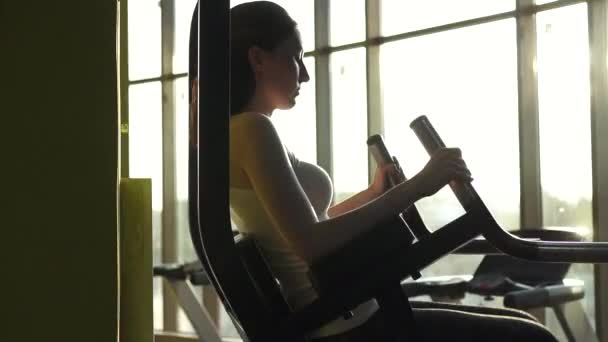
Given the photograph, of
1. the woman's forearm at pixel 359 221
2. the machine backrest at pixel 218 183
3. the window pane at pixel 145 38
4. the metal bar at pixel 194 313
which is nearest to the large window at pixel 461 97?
the metal bar at pixel 194 313

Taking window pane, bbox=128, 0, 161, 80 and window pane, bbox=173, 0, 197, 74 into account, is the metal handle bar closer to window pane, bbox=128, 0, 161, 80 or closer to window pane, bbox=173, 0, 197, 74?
window pane, bbox=173, 0, 197, 74

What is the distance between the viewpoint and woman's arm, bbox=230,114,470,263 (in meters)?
1.01

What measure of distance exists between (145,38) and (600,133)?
13.1ft

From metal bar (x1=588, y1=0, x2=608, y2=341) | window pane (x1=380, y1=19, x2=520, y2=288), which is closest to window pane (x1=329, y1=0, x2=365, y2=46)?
window pane (x1=380, y1=19, x2=520, y2=288)

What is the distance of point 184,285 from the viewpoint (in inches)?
181

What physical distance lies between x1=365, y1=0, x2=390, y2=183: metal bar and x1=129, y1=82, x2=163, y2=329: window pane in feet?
7.23

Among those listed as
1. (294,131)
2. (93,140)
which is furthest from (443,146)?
(294,131)

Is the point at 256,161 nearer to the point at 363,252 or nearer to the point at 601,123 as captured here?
the point at 363,252

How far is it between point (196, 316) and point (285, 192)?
3634 mm

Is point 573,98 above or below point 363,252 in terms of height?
above

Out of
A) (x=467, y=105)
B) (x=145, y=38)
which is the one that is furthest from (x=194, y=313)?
(x=145, y=38)

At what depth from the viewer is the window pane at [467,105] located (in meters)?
4.36

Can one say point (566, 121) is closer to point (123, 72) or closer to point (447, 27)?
point (447, 27)

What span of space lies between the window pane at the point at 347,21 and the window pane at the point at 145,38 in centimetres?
188
